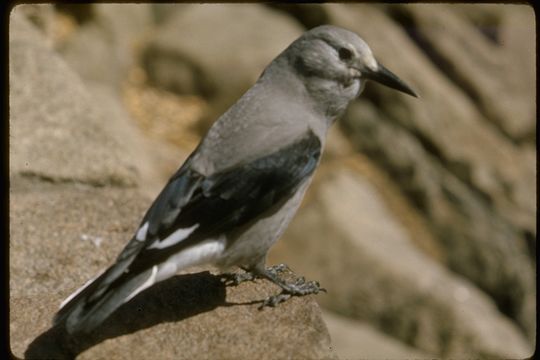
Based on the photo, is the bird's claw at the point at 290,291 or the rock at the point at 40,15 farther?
the rock at the point at 40,15

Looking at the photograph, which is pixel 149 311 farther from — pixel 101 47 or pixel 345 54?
pixel 101 47

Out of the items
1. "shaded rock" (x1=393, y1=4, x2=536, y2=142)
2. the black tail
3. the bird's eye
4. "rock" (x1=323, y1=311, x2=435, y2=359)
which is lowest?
"rock" (x1=323, y1=311, x2=435, y2=359)

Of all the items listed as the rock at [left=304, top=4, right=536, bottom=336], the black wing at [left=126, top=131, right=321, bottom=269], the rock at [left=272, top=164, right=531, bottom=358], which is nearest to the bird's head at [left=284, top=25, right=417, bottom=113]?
the black wing at [left=126, top=131, right=321, bottom=269]

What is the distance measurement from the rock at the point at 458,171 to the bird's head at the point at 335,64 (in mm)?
4870

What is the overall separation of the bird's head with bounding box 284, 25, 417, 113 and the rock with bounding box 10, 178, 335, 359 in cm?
102

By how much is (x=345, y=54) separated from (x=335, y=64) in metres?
0.07

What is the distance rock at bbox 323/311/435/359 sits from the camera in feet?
22.7

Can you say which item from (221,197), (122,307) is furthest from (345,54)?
(122,307)

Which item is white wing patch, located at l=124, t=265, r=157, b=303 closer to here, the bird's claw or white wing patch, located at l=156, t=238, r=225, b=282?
white wing patch, located at l=156, t=238, r=225, b=282

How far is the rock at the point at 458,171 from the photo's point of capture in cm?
891

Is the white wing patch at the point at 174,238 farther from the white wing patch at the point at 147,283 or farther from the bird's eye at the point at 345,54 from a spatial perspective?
the bird's eye at the point at 345,54

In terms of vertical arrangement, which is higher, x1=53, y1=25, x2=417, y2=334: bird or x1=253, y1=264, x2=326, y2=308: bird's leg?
x1=53, y1=25, x2=417, y2=334: bird

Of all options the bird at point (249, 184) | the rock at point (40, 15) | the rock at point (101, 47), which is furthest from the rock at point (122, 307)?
the rock at point (101, 47)

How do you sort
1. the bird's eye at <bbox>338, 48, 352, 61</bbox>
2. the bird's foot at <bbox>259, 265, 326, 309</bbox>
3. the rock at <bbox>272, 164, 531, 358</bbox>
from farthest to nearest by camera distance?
the rock at <bbox>272, 164, 531, 358</bbox> → the bird's eye at <bbox>338, 48, 352, 61</bbox> → the bird's foot at <bbox>259, 265, 326, 309</bbox>
